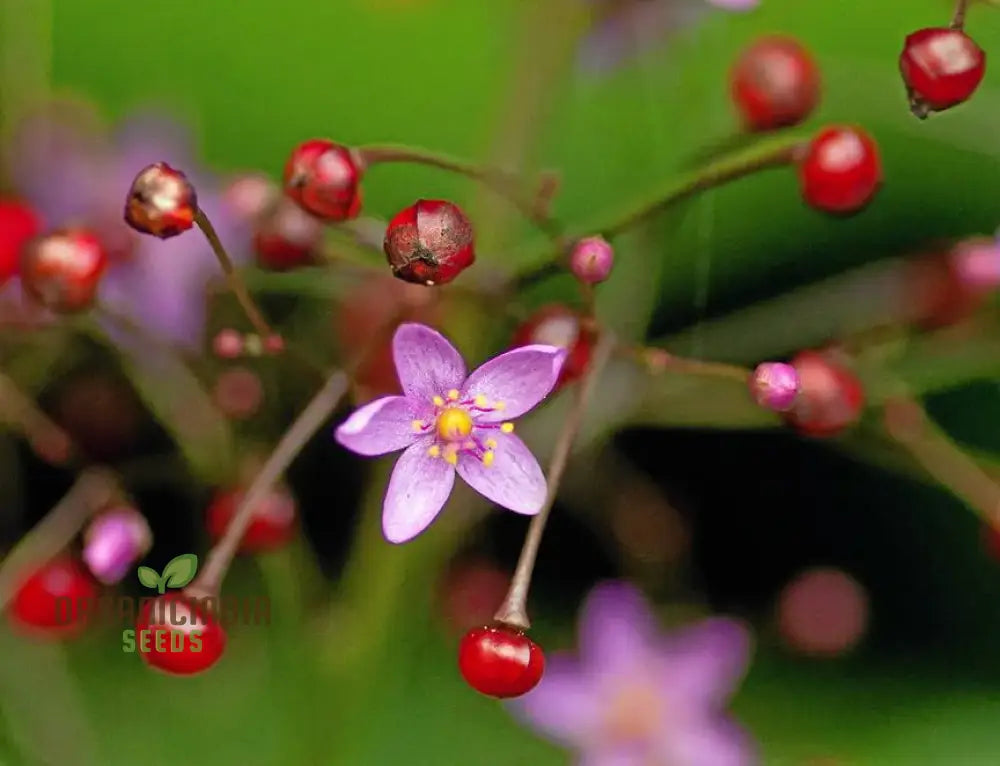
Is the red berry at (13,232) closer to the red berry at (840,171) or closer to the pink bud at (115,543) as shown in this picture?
the pink bud at (115,543)

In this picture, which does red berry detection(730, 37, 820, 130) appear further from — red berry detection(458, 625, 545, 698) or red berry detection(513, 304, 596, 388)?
red berry detection(458, 625, 545, 698)

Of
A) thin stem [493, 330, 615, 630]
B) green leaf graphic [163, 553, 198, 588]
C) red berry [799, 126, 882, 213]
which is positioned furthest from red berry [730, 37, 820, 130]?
green leaf graphic [163, 553, 198, 588]

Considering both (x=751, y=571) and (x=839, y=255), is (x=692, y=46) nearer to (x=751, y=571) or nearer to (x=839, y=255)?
(x=839, y=255)

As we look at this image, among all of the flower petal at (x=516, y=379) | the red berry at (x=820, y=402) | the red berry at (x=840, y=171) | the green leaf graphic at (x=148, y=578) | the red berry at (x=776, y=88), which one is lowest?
the green leaf graphic at (x=148, y=578)

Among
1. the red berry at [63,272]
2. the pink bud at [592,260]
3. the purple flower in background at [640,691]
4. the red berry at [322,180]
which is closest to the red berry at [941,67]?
the pink bud at [592,260]

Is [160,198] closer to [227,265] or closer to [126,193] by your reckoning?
[227,265]
